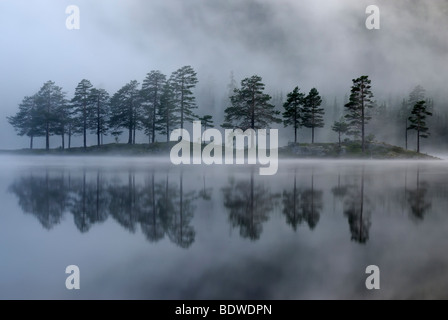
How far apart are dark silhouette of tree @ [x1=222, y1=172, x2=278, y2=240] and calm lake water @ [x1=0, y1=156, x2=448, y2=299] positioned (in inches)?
1.6

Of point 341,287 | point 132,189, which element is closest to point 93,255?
point 341,287

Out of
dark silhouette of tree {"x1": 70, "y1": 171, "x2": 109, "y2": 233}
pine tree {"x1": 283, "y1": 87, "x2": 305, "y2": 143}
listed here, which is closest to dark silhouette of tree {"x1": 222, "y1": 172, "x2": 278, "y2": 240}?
dark silhouette of tree {"x1": 70, "y1": 171, "x2": 109, "y2": 233}

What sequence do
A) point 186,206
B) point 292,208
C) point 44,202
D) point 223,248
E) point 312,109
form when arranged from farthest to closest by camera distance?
point 312,109
point 44,202
point 186,206
point 292,208
point 223,248

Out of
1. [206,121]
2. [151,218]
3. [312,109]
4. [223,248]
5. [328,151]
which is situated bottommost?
[223,248]

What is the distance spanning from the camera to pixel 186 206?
11781 millimetres

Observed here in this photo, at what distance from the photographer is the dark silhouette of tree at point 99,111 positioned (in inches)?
3097

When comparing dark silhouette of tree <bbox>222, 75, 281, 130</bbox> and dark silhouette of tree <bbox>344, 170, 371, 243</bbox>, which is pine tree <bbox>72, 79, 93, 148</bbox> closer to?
dark silhouette of tree <bbox>222, 75, 281, 130</bbox>

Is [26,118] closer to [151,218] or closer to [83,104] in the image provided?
[83,104]

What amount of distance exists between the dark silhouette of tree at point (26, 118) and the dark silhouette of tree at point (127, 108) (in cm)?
2291

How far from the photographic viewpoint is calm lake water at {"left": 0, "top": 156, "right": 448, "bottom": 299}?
17.4 feet

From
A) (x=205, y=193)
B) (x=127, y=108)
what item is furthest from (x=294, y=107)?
(x=205, y=193)

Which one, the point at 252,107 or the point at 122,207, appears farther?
the point at 252,107

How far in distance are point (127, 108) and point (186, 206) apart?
69969 millimetres
